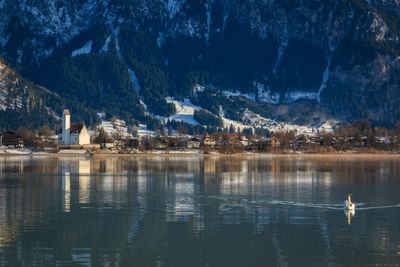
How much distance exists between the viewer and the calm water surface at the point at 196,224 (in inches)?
1468

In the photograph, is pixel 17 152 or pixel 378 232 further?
pixel 17 152

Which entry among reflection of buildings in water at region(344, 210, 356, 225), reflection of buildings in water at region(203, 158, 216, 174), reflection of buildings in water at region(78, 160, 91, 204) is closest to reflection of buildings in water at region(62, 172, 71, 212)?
reflection of buildings in water at region(78, 160, 91, 204)

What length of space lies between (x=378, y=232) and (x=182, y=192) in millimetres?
28760

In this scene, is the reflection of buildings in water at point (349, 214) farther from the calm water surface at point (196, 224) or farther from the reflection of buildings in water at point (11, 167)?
the reflection of buildings in water at point (11, 167)

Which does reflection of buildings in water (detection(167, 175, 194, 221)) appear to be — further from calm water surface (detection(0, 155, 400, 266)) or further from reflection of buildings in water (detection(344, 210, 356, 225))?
reflection of buildings in water (detection(344, 210, 356, 225))

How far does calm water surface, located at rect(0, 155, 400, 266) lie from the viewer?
122ft

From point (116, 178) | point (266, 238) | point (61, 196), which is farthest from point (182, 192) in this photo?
point (266, 238)

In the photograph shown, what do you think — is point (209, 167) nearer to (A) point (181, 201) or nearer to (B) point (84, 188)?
(B) point (84, 188)

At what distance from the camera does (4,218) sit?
1934 inches

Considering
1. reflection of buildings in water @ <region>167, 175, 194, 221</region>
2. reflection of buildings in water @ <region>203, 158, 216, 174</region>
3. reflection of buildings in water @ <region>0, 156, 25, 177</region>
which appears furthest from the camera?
reflection of buildings in water @ <region>203, 158, 216, 174</region>

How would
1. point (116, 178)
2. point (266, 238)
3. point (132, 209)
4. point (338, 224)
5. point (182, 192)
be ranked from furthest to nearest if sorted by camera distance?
point (116, 178) < point (182, 192) < point (132, 209) < point (338, 224) < point (266, 238)

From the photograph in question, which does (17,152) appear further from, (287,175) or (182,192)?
(182,192)

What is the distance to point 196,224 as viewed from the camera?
47531 mm

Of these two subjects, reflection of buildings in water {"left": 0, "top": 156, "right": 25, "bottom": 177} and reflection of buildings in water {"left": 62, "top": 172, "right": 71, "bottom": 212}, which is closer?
reflection of buildings in water {"left": 62, "top": 172, "right": 71, "bottom": 212}
